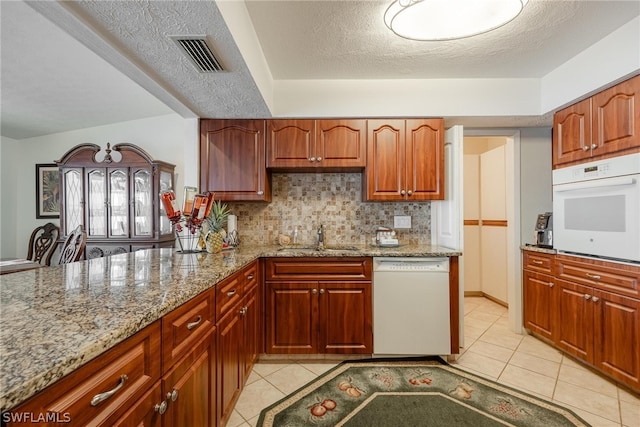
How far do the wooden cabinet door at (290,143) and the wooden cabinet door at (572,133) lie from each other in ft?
6.96

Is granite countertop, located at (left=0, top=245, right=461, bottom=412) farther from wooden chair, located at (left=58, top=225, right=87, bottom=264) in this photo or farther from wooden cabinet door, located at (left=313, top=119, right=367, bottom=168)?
wooden chair, located at (left=58, top=225, right=87, bottom=264)

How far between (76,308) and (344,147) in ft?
7.06

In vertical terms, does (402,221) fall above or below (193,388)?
above

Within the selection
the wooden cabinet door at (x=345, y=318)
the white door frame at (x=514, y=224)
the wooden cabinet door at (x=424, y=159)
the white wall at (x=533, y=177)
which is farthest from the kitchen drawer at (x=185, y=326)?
the white wall at (x=533, y=177)

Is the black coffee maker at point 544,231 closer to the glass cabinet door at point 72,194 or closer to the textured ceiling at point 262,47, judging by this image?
the textured ceiling at point 262,47

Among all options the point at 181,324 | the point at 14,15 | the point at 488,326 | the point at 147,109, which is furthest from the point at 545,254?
the point at 147,109

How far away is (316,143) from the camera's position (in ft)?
8.38

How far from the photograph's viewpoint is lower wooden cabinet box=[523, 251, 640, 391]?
185cm

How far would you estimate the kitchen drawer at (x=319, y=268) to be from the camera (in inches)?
90.6

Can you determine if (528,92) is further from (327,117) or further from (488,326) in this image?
(488,326)

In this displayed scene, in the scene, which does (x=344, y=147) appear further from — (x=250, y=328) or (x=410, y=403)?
(x=410, y=403)

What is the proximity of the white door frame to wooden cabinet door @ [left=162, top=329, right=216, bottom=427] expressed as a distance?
9.65 feet

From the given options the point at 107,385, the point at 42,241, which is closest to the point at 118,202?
the point at 42,241

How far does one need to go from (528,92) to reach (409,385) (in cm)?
269
